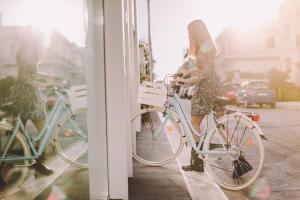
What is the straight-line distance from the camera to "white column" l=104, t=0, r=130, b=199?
4199mm

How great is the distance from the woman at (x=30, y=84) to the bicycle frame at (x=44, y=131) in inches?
3.7

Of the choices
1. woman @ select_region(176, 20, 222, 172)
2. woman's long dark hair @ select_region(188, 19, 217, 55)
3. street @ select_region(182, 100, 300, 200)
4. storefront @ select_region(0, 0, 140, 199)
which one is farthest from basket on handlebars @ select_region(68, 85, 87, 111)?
street @ select_region(182, 100, 300, 200)

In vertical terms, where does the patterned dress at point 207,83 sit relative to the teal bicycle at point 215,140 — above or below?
above

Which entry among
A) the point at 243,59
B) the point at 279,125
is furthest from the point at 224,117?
the point at 243,59

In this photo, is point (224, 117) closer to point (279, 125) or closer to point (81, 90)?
point (81, 90)

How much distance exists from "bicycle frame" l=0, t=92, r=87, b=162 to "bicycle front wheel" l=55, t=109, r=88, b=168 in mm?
36

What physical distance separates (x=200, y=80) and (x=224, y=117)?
711mm

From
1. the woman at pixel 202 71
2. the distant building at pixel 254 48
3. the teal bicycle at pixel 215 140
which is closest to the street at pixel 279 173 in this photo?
the teal bicycle at pixel 215 140

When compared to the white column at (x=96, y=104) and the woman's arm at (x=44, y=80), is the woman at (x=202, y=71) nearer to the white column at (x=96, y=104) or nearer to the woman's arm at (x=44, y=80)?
the white column at (x=96, y=104)

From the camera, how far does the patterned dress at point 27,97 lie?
136 inches

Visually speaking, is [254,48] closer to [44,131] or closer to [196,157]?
[196,157]

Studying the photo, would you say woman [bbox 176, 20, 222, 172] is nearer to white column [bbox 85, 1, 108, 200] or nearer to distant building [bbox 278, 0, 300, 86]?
white column [bbox 85, 1, 108, 200]

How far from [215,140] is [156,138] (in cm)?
132

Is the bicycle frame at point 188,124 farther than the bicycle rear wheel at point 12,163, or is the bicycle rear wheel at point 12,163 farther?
the bicycle frame at point 188,124
